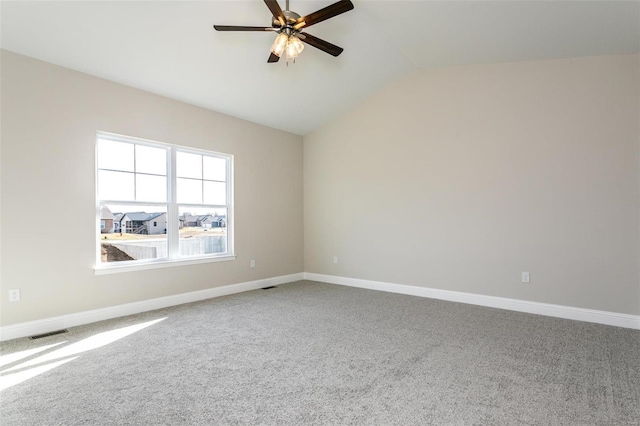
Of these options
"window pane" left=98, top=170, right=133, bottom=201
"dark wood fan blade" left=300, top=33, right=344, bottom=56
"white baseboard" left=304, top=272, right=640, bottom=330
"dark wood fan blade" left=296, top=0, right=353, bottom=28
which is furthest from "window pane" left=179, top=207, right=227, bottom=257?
"dark wood fan blade" left=296, top=0, right=353, bottom=28

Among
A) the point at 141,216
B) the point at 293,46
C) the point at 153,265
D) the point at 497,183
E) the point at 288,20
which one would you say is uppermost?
the point at 288,20

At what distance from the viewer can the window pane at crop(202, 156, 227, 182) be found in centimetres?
490

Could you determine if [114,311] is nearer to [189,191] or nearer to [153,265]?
[153,265]

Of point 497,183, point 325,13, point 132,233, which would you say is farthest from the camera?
point 497,183

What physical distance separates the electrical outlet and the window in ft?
2.29

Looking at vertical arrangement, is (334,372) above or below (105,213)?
below

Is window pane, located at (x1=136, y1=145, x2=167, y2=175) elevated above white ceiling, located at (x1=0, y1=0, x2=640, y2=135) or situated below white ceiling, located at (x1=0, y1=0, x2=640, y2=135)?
below

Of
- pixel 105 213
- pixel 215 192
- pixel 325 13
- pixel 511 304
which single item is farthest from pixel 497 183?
pixel 105 213

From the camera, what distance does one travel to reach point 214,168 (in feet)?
16.5

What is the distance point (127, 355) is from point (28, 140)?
7.39ft

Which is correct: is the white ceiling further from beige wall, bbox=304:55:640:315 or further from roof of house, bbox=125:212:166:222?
roof of house, bbox=125:212:166:222

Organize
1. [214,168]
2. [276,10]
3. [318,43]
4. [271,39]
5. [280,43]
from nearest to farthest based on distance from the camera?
[276,10], [280,43], [318,43], [271,39], [214,168]

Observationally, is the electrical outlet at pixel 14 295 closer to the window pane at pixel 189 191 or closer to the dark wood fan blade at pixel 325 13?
the window pane at pixel 189 191

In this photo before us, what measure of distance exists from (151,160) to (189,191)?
0.63m
